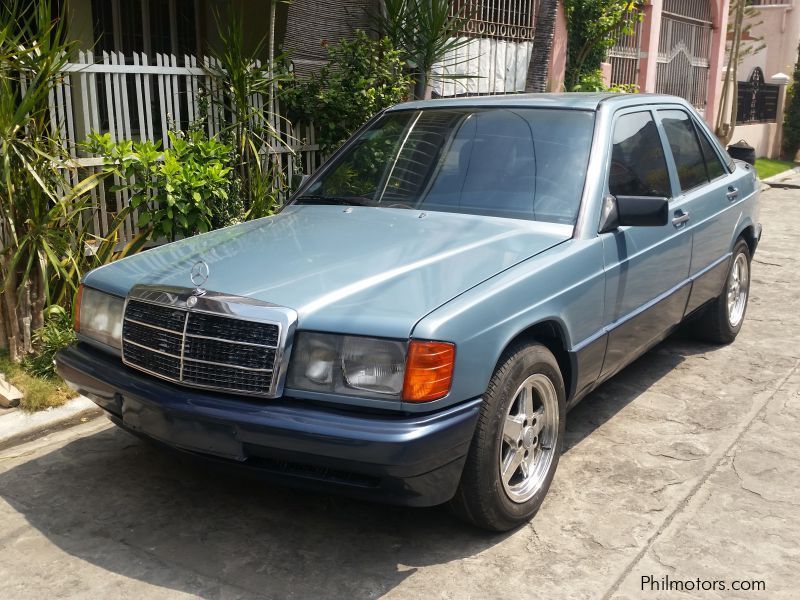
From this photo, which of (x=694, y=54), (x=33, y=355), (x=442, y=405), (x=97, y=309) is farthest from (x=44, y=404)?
(x=694, y=54)

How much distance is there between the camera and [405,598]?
3.23 m

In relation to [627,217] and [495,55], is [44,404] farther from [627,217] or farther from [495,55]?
[495,55]

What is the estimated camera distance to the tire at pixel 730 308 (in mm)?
6125

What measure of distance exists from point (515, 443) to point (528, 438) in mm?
116

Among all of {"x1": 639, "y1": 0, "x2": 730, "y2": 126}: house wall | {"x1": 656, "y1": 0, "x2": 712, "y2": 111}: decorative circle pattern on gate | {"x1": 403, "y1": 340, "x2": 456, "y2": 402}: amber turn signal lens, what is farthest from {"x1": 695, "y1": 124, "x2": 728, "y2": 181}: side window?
{"x1": 656, "y1": 0, "x2": 712, "y2": 111}: decorative circle pattern on gate

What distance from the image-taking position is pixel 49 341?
5.40m

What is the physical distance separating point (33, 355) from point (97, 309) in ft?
6.31

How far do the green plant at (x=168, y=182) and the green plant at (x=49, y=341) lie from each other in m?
0.86

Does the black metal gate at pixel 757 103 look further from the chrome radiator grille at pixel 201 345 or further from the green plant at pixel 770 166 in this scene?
the chrome radiator grille at pixel 201 345

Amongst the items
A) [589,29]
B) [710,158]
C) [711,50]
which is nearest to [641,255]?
[710,158]

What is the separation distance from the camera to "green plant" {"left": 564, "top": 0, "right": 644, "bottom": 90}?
12742 mm

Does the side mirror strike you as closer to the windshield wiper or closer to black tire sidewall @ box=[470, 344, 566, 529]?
black tire sidewall @ box=[470, 344, 566, 529]

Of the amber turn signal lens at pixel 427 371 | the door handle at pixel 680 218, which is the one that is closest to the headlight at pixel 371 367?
the amber turn signal lens at pixel 427 371

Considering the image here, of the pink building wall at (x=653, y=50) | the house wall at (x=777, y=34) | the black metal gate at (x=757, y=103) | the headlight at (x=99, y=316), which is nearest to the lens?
the headlight at (x=99, y=316)
